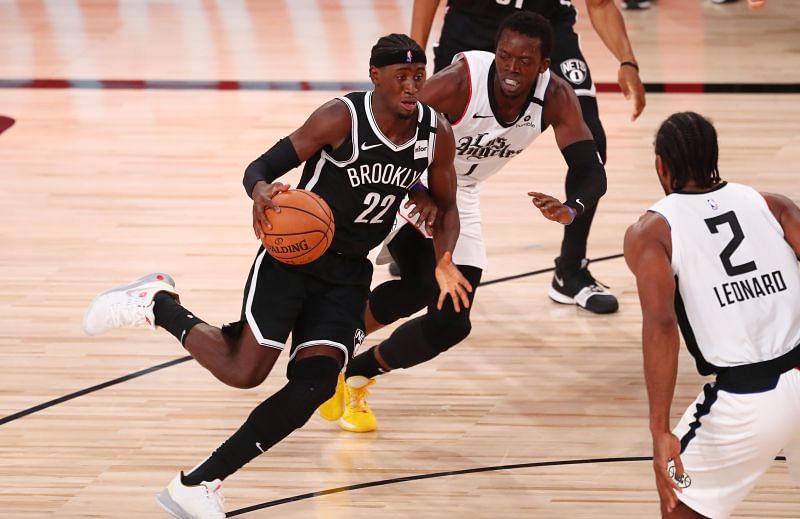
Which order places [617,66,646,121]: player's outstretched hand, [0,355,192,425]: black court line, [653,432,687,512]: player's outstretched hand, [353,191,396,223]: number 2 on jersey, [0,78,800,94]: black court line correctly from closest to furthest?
[653,432,687,512]: player's outstretched hand → [353,191,396,223]: number 2 on jersey → [0,355,192,425]: black court line → [617,66,646,121]: player's outstretched hand → [0,78,800,94]: black court line

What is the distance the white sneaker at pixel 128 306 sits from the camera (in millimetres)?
4141

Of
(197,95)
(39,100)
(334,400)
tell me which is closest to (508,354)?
(334,400)

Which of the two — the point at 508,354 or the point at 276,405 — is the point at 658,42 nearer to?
the point at 508,354

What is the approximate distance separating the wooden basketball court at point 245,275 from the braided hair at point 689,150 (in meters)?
1.29

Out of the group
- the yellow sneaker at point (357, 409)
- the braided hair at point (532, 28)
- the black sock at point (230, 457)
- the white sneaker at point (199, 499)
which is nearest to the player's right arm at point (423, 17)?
the braided hair at point (532, 28)

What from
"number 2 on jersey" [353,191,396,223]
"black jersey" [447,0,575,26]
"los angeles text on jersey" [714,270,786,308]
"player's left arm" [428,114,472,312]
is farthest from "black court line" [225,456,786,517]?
"black jersey" [447,0,575,26]

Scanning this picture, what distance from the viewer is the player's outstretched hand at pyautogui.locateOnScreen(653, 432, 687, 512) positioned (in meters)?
2.85

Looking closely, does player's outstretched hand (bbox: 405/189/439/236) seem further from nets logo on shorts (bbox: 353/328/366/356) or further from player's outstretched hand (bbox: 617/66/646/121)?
player's outstretched hand (bbox: 617/66/646/121)

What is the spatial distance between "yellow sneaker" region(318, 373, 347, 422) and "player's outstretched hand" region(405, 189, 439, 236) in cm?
72

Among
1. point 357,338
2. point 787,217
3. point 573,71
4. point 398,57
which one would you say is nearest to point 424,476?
point 357,338

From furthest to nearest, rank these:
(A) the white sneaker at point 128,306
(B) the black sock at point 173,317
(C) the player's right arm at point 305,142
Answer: (A) the white sneaker at point 128,306
(B) the black sock at point 173,317
(C) the player's right arm at point 305,142

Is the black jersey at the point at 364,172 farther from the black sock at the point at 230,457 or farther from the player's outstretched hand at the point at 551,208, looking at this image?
the black sock at the point at 230,457

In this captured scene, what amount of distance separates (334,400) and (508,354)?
100 cm

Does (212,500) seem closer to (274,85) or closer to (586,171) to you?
(586,171)
